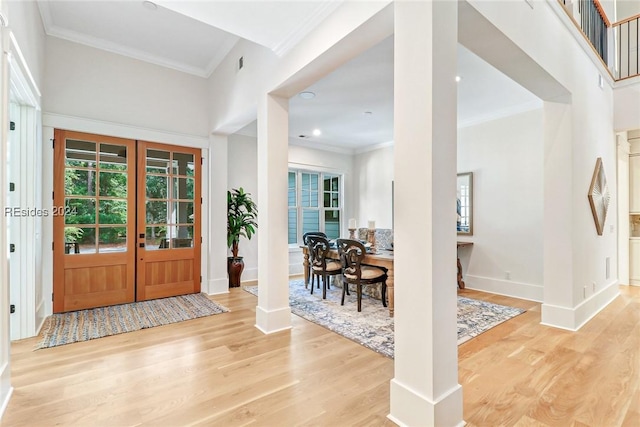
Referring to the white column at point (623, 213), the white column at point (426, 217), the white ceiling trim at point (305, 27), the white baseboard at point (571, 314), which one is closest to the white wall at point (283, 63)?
the white ceiling trim at point (305, 27)

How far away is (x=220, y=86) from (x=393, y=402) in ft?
14.3

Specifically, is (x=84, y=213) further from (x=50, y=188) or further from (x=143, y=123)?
(x=143, y=123)

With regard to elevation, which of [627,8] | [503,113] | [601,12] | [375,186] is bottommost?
[375,186]

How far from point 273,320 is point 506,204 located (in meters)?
3.94

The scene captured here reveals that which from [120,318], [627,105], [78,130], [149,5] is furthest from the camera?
[627,105]

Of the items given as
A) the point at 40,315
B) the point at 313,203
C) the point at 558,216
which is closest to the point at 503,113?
the point at 558,216

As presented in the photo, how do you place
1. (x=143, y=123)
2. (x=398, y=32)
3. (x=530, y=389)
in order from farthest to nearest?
1. (x=143, y=123)
2. (x=530, y=389)
3. (x=398, y=32)

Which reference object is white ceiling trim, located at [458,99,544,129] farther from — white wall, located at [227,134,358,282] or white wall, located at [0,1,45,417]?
white wall, located at [0,1,45,417]

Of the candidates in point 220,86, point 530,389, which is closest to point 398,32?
point 530,389

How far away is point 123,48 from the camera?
406cm

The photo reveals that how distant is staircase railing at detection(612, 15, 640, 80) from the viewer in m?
4.43

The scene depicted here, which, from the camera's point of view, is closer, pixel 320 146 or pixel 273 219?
pixel 273 219

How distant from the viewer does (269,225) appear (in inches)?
124

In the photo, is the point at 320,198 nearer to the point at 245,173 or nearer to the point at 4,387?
the point at 245,173
